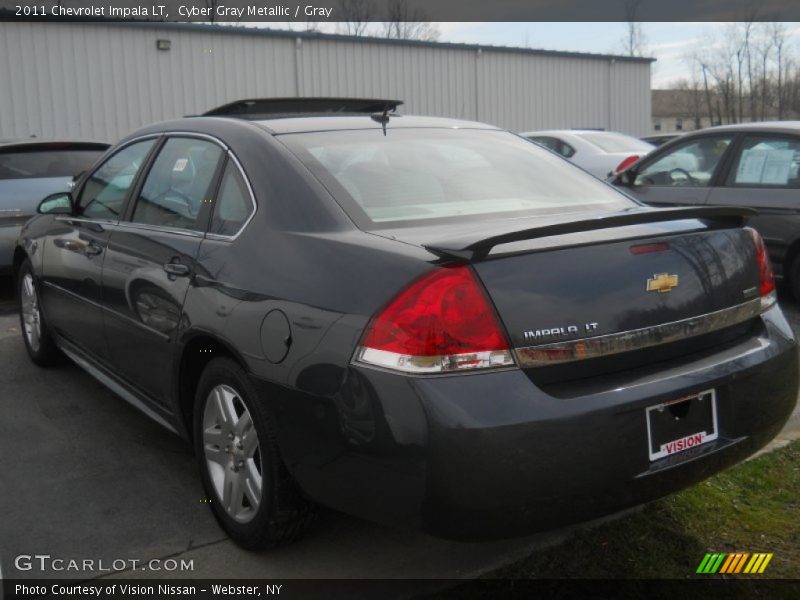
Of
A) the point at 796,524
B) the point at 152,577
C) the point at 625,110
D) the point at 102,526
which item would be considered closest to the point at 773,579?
the point at 796,524

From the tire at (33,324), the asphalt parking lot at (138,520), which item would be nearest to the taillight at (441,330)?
the asphalt parking lot at (138,520)

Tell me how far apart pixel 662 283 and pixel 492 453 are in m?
0.80

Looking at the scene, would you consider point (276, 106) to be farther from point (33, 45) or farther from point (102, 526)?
point (33, 45)

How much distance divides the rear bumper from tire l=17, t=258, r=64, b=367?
10.9 ft

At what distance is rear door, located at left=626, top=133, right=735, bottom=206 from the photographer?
7168 millimetres

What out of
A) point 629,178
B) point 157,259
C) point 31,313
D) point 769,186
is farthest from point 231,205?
point 629,178

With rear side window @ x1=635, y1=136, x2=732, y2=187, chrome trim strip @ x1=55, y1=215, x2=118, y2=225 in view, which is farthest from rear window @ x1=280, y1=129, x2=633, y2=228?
rear side window @ x1=635, y1=136, x2=732, y2=187

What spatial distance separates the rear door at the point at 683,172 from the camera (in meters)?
7.17

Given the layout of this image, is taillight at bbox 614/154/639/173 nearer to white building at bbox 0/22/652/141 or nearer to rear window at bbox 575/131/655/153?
rear window at bbox 575/131/655/153

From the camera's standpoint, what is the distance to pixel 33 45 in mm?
15336

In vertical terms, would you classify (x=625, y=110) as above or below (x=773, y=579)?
above

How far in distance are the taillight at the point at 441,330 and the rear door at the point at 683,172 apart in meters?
5.20

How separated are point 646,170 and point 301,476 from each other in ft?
19.8

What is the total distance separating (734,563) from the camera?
9.48 ft
